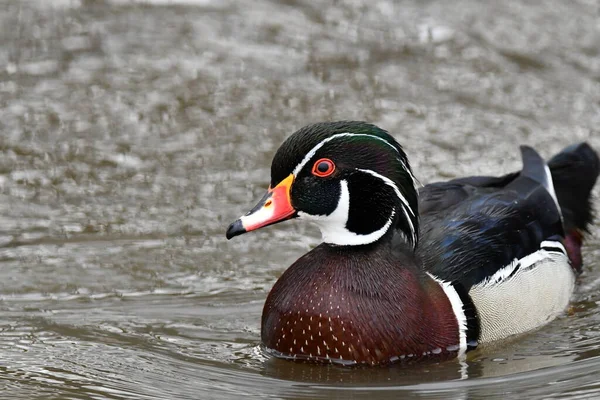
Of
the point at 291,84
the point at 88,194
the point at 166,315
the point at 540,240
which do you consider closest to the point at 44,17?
the point at 291,84

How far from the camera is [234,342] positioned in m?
6.58

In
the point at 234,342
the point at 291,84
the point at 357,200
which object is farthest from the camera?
the point at 291,84

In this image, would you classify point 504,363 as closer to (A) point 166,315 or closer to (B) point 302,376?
(B) point 302,376

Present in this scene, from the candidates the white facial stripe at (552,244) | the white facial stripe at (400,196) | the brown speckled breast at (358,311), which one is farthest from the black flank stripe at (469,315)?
the white facial stripe at (552,244)

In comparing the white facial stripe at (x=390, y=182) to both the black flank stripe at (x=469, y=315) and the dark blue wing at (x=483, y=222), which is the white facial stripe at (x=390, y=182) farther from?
the black flank stripe at (x=469, y=315)

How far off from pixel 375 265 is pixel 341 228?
0.86 ft

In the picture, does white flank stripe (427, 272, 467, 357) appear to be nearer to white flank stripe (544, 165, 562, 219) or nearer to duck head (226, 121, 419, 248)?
duck head (226, 121, 419, 248)

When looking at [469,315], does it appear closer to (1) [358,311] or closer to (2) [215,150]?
(1) [358,311]

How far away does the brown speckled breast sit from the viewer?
19.7 feet

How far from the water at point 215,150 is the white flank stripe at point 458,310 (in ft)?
0.34

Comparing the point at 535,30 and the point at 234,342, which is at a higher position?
the point at 535,30

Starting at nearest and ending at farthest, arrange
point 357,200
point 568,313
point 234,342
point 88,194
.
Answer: point 357,200 < point 234,342 < point 568,313 < point 88,194

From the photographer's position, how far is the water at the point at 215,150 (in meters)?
6.04

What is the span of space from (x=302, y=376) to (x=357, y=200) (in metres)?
0.94
